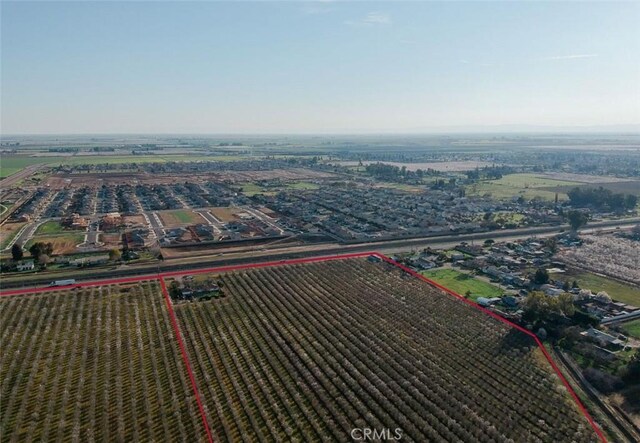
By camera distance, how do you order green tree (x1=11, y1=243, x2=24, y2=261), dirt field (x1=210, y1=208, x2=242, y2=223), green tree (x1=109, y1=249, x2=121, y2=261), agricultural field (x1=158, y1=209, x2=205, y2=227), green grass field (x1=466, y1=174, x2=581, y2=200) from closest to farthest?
1. green tree (x1=11, y1=243, x2=24, y2=261)
2. green tree (x1=109, y1=249, x2=121, y2=261)
3. agricultural field (x1=158, y1=209, x2=205, y2=227)
4. dirt field (x1=210, y1=208, x2=242, y2=223)
5. green grass field (x1=466, y1=174, x2=581, y2=200)

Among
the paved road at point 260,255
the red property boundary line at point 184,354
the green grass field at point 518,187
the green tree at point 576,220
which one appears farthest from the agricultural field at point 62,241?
the green grass field at point 518,187

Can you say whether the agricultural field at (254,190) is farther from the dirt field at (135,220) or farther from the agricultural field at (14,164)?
the agricultural field at (14,164)

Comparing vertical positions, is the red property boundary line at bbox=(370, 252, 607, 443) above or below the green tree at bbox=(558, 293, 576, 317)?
below

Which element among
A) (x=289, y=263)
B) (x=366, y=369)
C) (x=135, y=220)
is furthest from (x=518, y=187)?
(x=366, y=369)

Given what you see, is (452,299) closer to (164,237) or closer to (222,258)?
(222,258)

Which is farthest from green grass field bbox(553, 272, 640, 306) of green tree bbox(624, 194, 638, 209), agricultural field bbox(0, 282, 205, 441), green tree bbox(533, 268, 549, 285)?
green tree bbox(624, 194, 638, 209)

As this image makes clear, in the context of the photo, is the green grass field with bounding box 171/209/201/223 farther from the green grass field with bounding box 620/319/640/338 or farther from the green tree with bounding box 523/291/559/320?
the green grass field with bounding box 620/319/640/338
